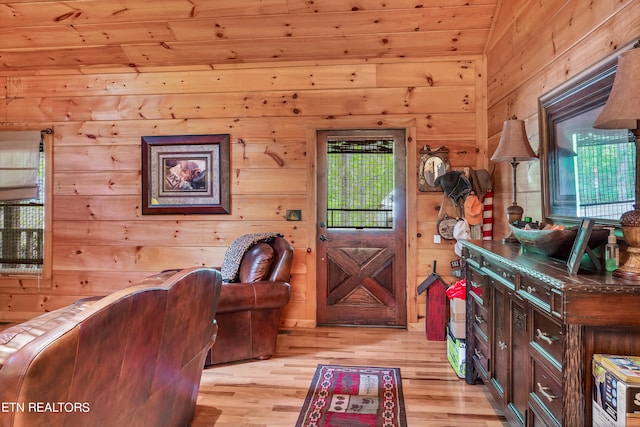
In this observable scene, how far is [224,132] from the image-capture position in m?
4.20

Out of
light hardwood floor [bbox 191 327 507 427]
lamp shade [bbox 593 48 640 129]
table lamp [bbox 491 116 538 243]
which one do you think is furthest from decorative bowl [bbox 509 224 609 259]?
light hardwood floor [bbox 191 327 507 427]

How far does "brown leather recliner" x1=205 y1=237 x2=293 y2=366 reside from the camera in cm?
309

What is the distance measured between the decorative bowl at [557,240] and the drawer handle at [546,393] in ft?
1.90

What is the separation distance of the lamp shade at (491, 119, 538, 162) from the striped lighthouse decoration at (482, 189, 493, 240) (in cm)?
118

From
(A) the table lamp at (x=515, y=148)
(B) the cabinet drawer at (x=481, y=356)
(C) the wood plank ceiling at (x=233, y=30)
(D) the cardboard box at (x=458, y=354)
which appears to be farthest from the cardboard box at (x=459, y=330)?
(C) the wood plank ceiling at (x=233, y=30)

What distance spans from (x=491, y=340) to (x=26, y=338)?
2.19 meters

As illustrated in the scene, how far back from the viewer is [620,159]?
69.5 inches

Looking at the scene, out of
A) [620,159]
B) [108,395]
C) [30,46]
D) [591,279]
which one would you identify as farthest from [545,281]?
[30,46]

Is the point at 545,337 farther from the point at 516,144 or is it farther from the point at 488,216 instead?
the point at 488,216

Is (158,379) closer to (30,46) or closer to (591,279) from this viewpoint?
(591,279)

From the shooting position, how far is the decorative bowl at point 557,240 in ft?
5.31

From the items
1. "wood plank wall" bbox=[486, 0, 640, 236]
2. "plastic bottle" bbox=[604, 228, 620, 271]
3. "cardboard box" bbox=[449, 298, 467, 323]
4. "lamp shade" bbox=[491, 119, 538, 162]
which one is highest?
"wood plank wall" bbox=[486, 0, 640, 236]

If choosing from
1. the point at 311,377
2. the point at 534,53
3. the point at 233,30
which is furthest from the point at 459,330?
the point at 233,30

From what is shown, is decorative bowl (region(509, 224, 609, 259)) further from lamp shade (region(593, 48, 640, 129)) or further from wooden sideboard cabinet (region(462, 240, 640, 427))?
lamp shade (region(593, 48, 640, 129))
